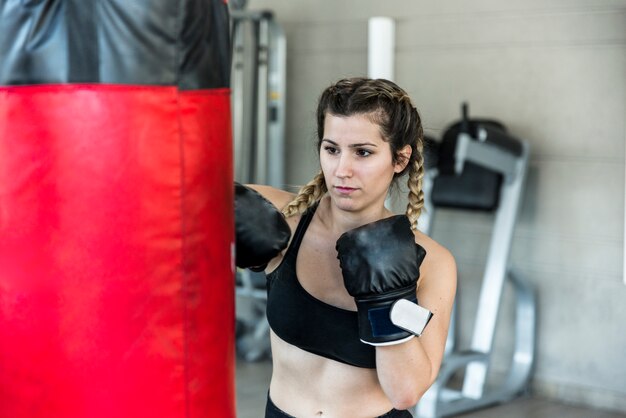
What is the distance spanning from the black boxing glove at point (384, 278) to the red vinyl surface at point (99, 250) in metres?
0.44

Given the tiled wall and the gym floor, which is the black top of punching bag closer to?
the gym floor

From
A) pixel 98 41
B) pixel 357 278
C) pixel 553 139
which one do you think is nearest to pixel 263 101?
pixel 553 139

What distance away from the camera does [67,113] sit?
1.23 meters

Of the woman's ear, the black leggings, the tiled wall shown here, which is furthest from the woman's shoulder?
the tiled wall

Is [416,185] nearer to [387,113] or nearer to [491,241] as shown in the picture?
[387,113]

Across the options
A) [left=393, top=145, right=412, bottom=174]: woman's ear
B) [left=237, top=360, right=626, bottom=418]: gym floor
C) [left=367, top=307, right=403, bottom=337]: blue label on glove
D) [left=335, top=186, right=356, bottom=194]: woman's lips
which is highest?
[left=393, top=145, right=412, bottom=174]: woman's ear

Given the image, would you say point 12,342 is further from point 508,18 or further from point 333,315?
point 508,18

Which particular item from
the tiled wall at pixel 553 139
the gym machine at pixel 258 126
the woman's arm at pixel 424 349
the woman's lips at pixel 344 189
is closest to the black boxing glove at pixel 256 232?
the woman's lips at pixel 344 189

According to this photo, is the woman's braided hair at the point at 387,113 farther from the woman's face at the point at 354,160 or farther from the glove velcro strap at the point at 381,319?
the glove velcro strap at the point at 381,319

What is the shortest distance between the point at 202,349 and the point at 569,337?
3.34 meters

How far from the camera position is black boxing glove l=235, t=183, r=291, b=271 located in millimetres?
1584

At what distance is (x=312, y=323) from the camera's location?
1.88 m

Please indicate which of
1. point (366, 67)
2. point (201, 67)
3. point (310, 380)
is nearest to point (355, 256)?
point (310, 380)

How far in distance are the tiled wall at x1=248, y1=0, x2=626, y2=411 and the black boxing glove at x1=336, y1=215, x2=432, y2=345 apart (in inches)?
107
